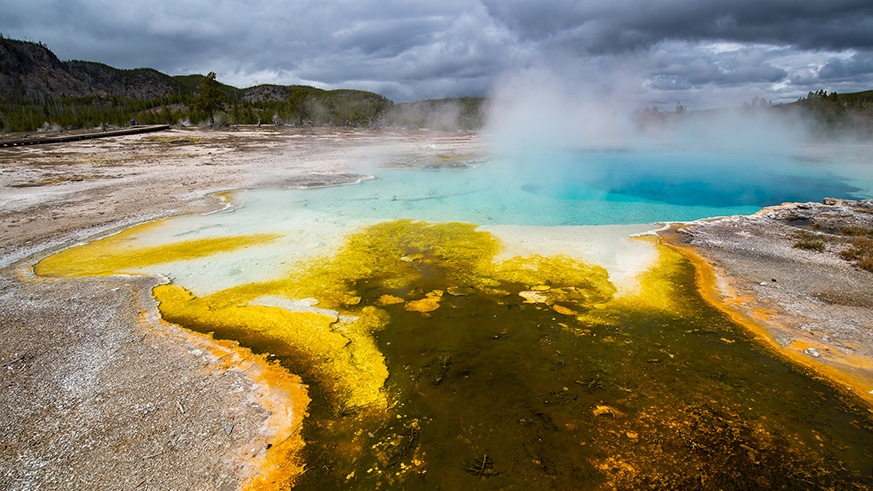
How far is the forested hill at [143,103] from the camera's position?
5438cm

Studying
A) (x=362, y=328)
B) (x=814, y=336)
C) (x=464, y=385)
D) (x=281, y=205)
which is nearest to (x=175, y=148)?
(x=281, y=205)

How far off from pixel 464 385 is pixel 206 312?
12.4 ft

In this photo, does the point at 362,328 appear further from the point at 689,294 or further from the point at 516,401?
the point at 689,294

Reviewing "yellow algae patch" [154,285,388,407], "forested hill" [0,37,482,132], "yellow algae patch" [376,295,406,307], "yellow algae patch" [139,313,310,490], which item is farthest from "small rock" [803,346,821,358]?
"forested hill" [0,37,482,132]

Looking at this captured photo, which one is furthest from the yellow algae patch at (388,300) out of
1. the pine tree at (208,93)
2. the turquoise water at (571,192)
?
the pine tree at (208,93)

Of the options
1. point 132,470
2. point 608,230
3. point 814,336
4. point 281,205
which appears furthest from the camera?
point 281,205

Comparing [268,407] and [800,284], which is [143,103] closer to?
[268,407]

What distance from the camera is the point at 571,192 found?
16.1 m

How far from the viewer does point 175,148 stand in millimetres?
24844

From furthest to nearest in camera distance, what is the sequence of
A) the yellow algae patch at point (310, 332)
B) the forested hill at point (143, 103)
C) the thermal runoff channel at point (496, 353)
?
the forested hill at point (143, 103)
the yellow algae patch at point (310, 332)
the thermal runoff channel at point (496, 353)

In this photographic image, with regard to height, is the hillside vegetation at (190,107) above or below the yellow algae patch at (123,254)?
above

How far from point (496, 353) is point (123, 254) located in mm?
7535

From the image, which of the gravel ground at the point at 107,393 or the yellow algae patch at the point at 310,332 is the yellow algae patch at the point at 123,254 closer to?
the gravel ground at the point at 107,393

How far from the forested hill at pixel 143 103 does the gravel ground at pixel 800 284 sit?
58.6m
